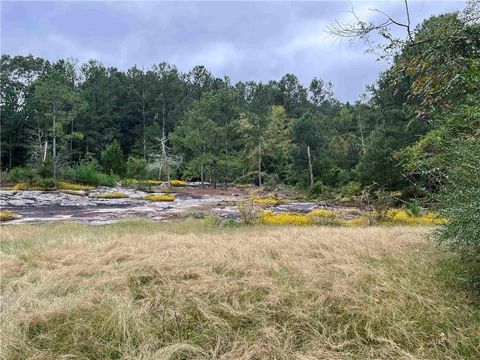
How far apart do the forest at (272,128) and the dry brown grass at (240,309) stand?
30.9 inches

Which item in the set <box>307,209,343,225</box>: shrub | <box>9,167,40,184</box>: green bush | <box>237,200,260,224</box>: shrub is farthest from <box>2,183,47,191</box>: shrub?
<box>307,209,343,225</box>: shrub

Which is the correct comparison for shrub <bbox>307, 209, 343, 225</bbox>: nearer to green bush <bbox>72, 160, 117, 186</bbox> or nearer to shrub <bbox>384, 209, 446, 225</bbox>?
shrub <bbox>384, 209, 446, 225</bbox>

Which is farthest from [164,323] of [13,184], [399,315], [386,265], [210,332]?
[13,184]

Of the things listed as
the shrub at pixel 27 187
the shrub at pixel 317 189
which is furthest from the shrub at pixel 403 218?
the shrub at pixel 27 187

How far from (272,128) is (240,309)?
109 ft

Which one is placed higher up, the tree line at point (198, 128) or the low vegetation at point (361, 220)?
the tree line at point (198, 128)

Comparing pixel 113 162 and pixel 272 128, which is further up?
pixel 272 128

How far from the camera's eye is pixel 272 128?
35.8 metres

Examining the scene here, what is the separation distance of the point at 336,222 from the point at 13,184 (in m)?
24.7

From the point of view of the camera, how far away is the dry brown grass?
2547mm

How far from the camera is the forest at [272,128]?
12.7 ft

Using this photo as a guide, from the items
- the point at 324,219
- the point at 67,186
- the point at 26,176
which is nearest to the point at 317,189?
the point at 324,219

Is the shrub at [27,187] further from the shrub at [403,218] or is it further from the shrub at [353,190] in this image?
the shrub at [403,218]

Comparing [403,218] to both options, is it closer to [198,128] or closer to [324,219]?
[324,219]
